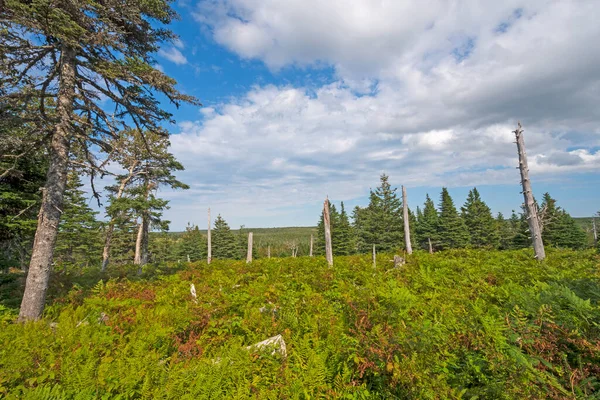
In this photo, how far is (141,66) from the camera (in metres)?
7.14

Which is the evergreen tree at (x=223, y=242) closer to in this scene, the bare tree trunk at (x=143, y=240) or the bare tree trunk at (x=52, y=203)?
the bare tree trunk at (x=143, y=240)

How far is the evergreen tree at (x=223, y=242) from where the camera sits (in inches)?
1881

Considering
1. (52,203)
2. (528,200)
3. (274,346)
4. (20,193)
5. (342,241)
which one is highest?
(20,193)

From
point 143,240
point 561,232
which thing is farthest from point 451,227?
point 143,240

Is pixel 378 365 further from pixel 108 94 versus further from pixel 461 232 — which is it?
pixel 461 232

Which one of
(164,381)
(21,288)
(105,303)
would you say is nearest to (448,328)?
(164,381)

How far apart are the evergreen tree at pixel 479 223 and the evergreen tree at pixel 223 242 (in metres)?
41.0

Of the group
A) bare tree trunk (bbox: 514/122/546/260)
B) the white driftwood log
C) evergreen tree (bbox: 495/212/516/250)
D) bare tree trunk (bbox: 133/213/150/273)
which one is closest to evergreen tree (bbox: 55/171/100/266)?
bare tree trunk (bbox: 133/213/150/273)

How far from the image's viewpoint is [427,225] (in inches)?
1896

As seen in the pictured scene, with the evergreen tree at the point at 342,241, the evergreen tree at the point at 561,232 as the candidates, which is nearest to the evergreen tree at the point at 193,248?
the evergreen tree at the point at 342,241

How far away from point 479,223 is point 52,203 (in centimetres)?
5342

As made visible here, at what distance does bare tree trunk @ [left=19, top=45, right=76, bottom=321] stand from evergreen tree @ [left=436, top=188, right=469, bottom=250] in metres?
46.9

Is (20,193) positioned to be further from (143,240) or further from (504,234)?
(504,234)

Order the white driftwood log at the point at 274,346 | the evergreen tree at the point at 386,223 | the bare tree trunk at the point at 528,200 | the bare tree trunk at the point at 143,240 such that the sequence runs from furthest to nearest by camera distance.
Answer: the evergreen tree at the point at 386,223 → the bare tree trunk at the point at 143,240 → the bare tree trunk at the point at 528,200 → the white driftwood log at the point at 274,346
